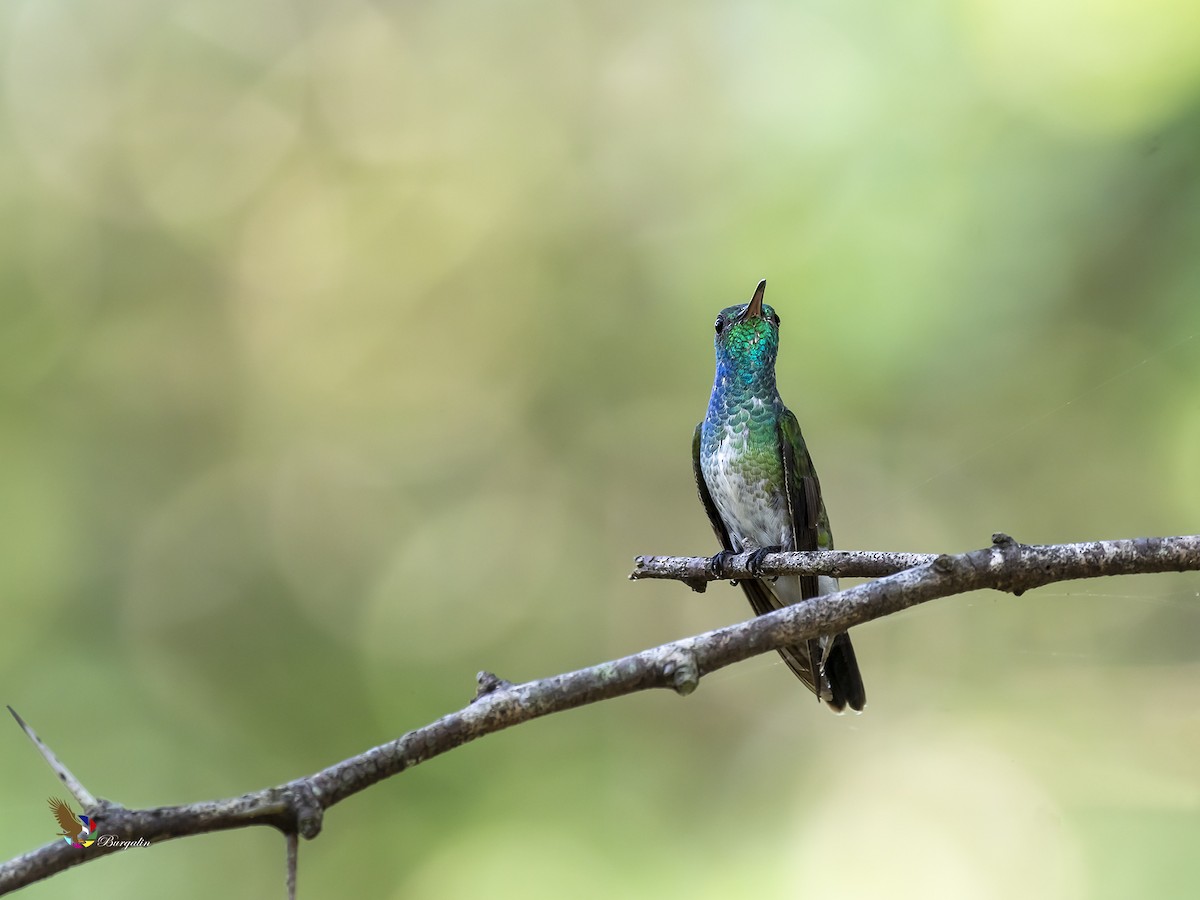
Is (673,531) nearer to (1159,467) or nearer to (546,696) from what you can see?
(1159,467)

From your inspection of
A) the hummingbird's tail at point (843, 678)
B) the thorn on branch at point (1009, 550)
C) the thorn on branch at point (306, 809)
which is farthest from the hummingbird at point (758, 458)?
the thorn on branch at point (306, 809)

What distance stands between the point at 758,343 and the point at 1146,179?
11.8ft

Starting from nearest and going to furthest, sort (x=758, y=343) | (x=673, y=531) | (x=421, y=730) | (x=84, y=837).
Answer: (x=84, y=837), (x=421, y=730), (x=758, y=343), (x=673, y=531)

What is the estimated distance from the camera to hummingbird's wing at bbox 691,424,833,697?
2.61m

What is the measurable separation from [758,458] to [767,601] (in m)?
0.44

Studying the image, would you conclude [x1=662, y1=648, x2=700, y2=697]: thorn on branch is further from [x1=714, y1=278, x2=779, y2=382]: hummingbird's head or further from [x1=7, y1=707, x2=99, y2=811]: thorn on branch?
[x1=714, y1=278, x2=779, y2=382]: hummingbird's head

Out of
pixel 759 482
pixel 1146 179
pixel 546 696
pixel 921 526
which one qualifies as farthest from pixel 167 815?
pixel 1146 179

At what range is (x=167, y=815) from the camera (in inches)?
51.8

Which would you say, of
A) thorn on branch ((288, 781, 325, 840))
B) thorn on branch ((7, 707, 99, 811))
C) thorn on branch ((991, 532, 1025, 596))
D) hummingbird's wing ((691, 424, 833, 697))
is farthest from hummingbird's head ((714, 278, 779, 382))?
thorn on branch ((7, 707, 99, 811))

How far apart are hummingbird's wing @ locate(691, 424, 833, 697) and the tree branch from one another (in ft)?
1.93

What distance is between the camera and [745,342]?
10.4 ft

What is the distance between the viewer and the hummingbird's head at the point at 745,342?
3.09 metres

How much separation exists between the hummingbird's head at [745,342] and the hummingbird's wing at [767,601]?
13.3 inches

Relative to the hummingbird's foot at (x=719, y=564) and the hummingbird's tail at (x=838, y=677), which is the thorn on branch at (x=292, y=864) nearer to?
the hummingbird's foot at (x=719, y=564)
